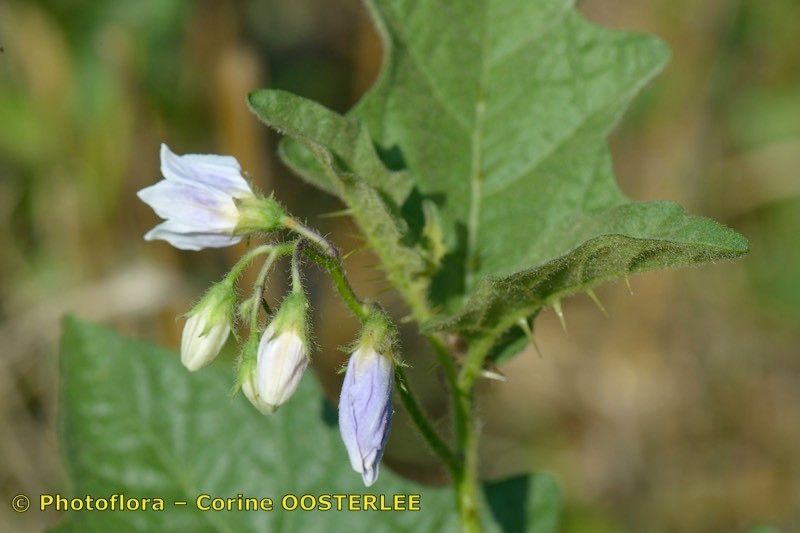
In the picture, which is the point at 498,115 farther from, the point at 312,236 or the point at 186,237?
the point at 186,237

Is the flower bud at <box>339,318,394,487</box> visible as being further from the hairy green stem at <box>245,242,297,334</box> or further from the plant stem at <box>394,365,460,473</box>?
the hairy green stem at <box>245,242,297,334</box>

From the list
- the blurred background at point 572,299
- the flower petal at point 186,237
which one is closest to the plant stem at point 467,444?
the flower petal at point 186,237

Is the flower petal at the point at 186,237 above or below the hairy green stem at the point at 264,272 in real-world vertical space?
above

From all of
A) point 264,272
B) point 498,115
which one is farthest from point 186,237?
point 498,115

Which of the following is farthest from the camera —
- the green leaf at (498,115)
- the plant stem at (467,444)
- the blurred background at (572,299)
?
the blurred background at (572,299)

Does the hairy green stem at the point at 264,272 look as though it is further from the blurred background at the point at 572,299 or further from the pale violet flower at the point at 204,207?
the blurred background at the point at 572,299

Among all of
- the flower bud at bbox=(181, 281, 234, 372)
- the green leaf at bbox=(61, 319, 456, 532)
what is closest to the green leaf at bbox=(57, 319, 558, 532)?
the green leaf at bbox=(61, 319, 456, 532)

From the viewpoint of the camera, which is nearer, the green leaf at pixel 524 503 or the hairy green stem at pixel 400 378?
the hairy green stem at pixel 400 378

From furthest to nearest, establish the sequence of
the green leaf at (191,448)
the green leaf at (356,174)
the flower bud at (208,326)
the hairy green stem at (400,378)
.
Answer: the green leaf at (191,448) < the flower bud at (208,326) < the hairy green stem at (400,378) < the green leaf at (356,174)
